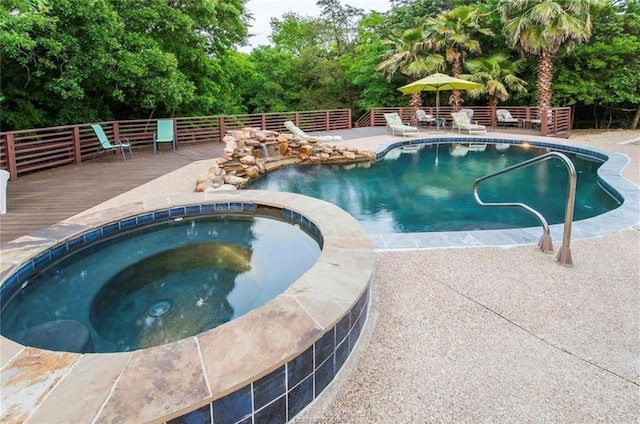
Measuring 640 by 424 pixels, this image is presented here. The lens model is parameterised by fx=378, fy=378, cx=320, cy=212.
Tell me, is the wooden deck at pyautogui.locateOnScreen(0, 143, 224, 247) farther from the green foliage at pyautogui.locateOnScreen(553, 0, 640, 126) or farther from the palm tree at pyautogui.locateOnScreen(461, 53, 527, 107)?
the green foliage at pyautogui.locateOnScreen(553, 0, 640, 126)

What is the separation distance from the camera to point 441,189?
6652 millimetres

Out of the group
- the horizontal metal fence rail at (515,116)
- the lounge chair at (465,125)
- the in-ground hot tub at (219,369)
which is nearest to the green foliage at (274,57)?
the horizontal metal fence rail at (515,116)

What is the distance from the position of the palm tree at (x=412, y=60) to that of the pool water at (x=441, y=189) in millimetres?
6348

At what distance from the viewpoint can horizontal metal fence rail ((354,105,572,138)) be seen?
11969 mm

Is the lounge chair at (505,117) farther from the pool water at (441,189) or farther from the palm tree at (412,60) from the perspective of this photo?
the pool water at (441,189)

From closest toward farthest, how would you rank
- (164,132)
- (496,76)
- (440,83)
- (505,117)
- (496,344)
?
(496,344) → (164,132) → (440,83) → (505,117) → (496,76)

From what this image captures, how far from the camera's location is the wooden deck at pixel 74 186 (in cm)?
448

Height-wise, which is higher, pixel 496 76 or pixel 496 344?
Answer: pixel 496 76

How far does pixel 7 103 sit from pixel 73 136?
282 cm

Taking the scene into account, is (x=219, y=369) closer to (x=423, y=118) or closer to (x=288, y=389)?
(x=288, y=389)

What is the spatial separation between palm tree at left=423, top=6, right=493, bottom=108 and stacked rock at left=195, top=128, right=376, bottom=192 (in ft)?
26.9

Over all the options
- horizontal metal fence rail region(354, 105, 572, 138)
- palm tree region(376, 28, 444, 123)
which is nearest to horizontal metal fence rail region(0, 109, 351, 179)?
horizontal metal fence rail region(354, 105, 572, 138)

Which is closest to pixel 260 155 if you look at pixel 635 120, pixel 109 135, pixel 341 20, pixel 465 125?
pixel 109 135

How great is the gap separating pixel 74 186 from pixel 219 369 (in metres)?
5.86
